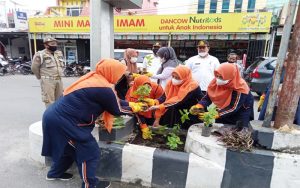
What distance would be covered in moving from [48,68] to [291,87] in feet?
11.6

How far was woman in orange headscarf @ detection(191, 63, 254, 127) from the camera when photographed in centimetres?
250

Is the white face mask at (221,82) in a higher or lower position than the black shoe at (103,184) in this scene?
higher

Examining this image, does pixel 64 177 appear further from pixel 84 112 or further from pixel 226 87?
pixel 226 87

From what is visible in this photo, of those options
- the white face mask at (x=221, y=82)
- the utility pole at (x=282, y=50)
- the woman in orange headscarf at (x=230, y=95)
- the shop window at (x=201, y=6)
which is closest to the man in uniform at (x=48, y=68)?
the woman in orange headscarf at (x=230, y=95)

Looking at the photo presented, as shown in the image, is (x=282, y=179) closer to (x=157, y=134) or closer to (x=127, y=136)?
(x=157, y=134)

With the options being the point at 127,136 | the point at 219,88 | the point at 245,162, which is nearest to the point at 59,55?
the point at 127,136

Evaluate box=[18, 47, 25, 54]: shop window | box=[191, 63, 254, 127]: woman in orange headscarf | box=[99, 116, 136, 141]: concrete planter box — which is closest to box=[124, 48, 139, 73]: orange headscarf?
box=[99, 116, 136, 141]: concrete planter box

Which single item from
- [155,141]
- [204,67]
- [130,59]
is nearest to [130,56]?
[130,59]

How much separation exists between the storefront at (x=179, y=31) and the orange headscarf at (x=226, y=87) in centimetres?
919

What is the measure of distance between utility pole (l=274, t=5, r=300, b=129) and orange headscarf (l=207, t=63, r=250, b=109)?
42 centimetres

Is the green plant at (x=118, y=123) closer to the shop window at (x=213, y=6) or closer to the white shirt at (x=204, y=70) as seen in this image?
the white shirt at (x=204, y=70)

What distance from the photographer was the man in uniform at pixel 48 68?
12.8 feet

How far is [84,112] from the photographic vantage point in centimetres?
204

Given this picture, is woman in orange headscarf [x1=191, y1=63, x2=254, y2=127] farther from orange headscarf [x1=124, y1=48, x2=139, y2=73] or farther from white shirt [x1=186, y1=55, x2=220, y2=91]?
orange headscarf [x1=124, y1=48, x2=139, y2=73]
